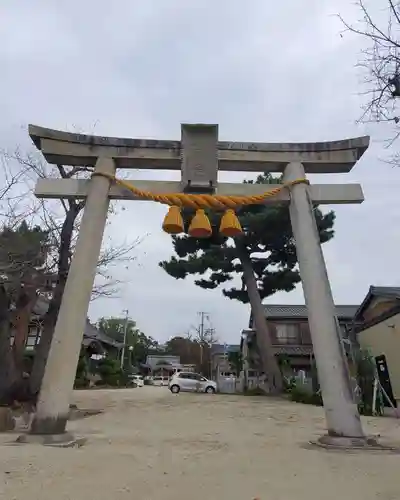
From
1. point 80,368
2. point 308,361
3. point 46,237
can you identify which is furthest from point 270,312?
point 46,237

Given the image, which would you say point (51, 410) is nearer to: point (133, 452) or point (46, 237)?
point (133, 452)

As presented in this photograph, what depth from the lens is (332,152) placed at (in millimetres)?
Result: 7492

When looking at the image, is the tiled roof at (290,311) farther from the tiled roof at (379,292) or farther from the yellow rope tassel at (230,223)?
the yellow rope tassel at (230,223)

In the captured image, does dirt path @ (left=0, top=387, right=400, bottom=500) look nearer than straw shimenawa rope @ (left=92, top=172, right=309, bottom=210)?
Yes

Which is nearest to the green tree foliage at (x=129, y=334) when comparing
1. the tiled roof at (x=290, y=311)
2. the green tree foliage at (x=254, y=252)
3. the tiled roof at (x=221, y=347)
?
the tiled roof at (x=221, y=347)

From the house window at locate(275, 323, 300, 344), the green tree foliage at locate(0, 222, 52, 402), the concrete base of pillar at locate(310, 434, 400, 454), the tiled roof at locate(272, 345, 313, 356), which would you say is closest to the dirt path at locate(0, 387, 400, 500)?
the concrete base of pillar at locate(310, 434, 400, 454)

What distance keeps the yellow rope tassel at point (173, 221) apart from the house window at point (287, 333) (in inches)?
921

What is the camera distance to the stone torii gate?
259 inches

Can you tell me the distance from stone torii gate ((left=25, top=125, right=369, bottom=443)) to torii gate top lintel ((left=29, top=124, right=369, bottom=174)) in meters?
0.02

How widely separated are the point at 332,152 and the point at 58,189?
4482 mm

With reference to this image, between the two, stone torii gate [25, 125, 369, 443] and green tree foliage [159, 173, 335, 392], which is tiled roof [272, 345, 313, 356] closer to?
green tree foliage [159, 173, 335, 392]

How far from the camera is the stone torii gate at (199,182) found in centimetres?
657

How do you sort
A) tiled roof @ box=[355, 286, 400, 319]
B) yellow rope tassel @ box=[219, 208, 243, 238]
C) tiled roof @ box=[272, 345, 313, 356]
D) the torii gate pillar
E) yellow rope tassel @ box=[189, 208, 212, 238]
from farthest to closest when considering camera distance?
tiled roof @ box=[272, 345, 313, 356]
tiled roof @ box=[355, 286, 400, 319]
yellow rope tassel @ box=[219, 208, 243, 238]
yellow rope tassel @ box=[189, 208, 212, 238]
the torii gate pillar

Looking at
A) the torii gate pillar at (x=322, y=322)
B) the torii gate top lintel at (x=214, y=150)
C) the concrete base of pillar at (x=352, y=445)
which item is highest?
the torii gate top lintel at (x=214, y=150)
